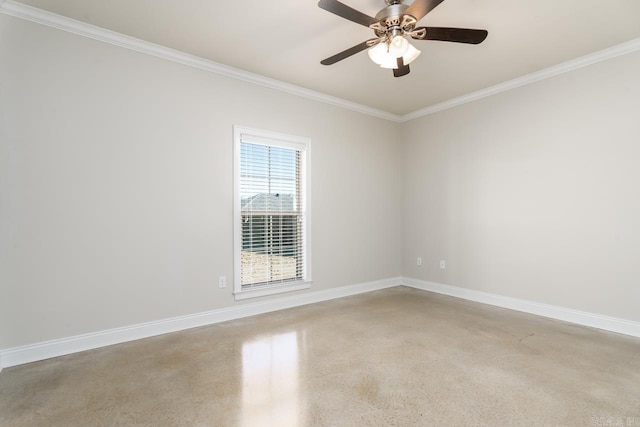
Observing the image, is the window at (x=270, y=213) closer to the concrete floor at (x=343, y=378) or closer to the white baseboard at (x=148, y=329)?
the white baseboard at (x=148, y=329)

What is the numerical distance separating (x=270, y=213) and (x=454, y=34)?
262 centimetres

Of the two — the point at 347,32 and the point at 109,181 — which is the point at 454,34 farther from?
the point at 109,181

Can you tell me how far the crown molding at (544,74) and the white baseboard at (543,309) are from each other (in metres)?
2.60

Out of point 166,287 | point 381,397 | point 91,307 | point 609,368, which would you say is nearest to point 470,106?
point 609,368

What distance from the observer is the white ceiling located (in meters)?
2.50

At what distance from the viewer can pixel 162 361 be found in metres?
2.54

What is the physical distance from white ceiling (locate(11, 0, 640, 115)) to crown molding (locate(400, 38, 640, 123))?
0.29 feet

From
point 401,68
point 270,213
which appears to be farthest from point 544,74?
point 270,213

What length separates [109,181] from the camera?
9.46 ft

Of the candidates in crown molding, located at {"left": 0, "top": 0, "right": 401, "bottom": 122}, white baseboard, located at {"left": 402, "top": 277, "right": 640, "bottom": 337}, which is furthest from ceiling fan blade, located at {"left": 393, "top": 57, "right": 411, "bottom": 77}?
white baseboard, located at {"left": 402, "top": 277, "right": 640, "bottom": 337}

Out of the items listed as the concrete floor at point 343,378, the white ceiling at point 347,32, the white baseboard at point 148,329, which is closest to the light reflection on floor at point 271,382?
the concrete floor at point 343,378

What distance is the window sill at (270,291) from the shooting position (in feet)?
11.9

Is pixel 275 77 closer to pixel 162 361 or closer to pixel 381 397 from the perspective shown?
pixel 162 361

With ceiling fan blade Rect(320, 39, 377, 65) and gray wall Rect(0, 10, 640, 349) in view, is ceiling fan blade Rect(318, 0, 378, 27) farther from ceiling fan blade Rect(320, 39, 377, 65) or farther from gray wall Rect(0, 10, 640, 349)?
gray wall Rect(0, 10, 640, 349)
